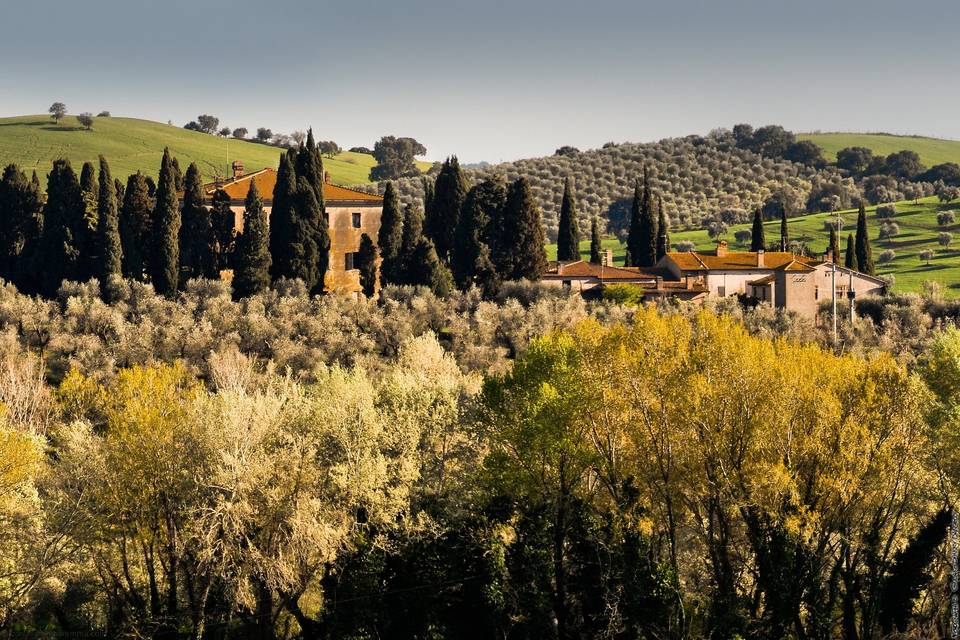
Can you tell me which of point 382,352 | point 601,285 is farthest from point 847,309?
point 382,352

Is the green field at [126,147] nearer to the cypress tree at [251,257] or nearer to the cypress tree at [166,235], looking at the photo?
the cypress tree at [166,235]

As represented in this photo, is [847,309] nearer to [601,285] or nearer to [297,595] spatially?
[601,285]

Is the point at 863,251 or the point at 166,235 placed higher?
the point at 166,235

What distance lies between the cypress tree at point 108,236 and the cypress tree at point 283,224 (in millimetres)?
11715

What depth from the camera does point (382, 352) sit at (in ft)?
250

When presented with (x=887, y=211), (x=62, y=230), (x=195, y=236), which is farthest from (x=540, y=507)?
(x=887, y=211)

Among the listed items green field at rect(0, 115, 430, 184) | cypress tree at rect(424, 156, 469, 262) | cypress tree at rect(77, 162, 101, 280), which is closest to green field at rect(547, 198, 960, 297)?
cypress tree at rect(424, 156, 469, 262)

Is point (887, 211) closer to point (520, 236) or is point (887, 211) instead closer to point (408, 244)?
point (520, 236)

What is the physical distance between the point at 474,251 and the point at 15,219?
38579mm

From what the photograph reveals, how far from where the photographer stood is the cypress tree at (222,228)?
8444 centimetres

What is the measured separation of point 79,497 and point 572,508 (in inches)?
743

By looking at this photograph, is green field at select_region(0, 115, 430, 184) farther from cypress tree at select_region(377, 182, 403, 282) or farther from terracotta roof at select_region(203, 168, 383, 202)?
cypress tree at select_region(377, 182, 403, 282)

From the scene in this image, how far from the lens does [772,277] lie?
89.5m

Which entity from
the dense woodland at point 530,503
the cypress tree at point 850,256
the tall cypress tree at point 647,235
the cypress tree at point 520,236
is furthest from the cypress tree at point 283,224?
the cypress tree at point 850,256
